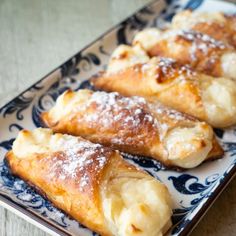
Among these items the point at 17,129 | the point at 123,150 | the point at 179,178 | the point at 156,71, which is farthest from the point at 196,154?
the point at 17,129

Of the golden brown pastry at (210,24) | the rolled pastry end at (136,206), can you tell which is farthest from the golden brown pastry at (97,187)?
the golden brown pastry at (210,24)

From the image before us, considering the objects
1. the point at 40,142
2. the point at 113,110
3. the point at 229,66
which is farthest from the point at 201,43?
the point at 40,142

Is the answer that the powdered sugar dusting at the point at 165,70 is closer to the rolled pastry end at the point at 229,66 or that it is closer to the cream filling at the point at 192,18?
the rolled pastry end at the point at 229,66

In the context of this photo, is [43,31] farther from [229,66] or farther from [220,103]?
[220,103]

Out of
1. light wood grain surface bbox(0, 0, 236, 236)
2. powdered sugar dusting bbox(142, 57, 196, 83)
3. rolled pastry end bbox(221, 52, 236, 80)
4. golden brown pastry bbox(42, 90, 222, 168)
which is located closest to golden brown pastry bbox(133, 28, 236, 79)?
rolled pastry end bbox(221, 52, 236, 80)

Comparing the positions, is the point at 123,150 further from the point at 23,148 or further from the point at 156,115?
the point at 23,148

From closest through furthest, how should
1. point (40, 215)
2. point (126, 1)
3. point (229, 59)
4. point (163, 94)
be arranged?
1. point (40, 215)
2. point (163, 94)
3. point (229, 59)
4. point (126, 1)

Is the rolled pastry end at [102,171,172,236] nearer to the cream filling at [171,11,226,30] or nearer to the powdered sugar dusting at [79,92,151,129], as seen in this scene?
the powdered sugar dusting at [79,92,151,129]
